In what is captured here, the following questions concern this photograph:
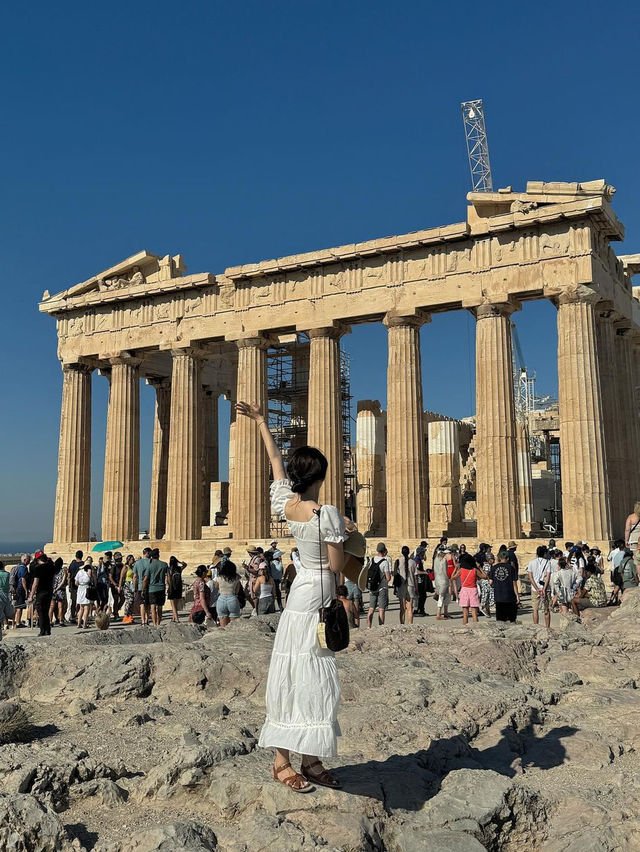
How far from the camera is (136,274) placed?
3572cm

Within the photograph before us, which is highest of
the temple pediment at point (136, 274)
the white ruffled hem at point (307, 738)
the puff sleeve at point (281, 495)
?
the temple pediment at point (136, 274)

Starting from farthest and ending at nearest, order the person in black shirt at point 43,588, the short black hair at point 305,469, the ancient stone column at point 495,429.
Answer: the ancient stone column at point 495,429
the person in black shirt at point 43,588
the short black hair at point 305,469

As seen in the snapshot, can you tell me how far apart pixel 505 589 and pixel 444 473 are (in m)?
22.6

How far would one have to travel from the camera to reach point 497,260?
28.2 m

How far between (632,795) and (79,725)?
431cm

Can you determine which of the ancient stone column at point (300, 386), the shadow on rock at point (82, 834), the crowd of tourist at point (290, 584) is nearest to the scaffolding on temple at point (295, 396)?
the ancient stone column at point (300, 386)

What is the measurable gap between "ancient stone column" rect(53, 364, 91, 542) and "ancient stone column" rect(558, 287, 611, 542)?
802 inches

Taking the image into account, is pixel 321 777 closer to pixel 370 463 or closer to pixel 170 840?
pixel 170 840

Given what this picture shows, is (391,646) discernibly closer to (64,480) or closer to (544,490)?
(64,480)

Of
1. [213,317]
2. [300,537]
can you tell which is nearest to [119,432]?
[213,317]

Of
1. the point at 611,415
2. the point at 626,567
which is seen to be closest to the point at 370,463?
the point at 611,415

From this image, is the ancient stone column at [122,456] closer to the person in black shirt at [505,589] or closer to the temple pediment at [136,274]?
the temple pediment at [136,274]

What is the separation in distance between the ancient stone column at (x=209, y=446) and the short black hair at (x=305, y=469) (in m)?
36.4

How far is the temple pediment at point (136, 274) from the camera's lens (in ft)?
115
